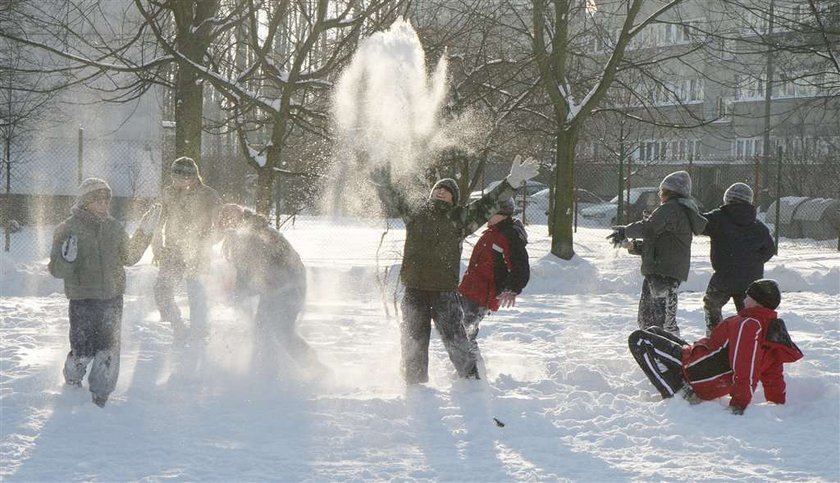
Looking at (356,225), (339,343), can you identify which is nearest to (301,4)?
(339,343)

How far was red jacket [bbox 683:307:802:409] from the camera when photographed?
5609 millimetres

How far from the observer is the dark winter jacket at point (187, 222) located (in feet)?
26.0

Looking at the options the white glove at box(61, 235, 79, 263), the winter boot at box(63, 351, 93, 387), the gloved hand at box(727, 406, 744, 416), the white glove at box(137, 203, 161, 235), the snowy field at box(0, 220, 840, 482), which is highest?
the white glove at box(137, 203, 161, 235)

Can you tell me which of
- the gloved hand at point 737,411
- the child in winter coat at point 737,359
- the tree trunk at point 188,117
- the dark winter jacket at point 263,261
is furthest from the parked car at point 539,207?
the gloved hand at point 737,411

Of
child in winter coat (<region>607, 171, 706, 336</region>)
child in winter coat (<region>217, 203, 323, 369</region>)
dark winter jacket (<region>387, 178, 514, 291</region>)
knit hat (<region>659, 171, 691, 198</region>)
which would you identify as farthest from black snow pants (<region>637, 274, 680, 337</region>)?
child in winter coat (<region>217, 203, 323, 369</region>)

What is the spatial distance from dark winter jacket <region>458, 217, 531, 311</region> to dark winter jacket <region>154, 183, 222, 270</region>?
2514mm

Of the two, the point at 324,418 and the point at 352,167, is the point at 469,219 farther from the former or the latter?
the point at 352,167

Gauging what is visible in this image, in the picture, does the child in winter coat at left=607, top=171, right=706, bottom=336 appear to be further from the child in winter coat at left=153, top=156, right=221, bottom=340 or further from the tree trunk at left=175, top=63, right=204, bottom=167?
the tree trunk at left=175, top=63, right=204, bottom=167

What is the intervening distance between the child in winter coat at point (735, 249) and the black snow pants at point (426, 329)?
2.61 metres

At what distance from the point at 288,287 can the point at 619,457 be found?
2.92m

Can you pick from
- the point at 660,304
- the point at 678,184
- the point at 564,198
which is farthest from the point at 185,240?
the point at 564,198

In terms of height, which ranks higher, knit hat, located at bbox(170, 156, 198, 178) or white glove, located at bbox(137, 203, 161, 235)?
knit hat, located at bbox(170, 156, 198, 178)

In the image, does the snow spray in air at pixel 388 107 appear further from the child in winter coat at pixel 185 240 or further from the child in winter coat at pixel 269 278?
the child in winter coat at pixel 185 240

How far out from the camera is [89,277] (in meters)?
5.67
